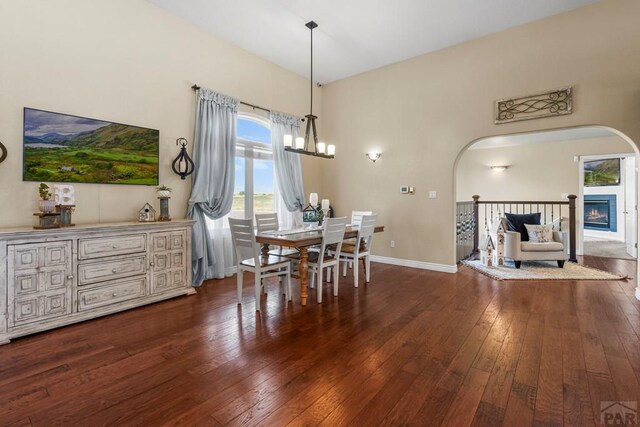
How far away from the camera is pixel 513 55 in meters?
4.39

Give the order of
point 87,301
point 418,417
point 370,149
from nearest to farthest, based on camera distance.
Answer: point 418,417 → point 87,301 → point 370,149

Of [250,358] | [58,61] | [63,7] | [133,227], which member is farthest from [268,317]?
[63,7]

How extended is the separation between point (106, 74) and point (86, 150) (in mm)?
897

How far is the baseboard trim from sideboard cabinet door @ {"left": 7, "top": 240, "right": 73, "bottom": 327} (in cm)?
448

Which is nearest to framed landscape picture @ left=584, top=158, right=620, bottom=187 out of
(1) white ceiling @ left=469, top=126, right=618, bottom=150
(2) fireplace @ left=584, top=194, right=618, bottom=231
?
(2) fireplace @ left=584, top=194, right=618, bottom=231

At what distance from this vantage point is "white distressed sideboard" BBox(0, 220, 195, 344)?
2604mm

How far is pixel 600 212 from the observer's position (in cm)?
866

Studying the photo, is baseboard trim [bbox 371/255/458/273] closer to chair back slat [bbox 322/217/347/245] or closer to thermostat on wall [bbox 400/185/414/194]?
thermostat on wall [bbox 400/185/414/194]

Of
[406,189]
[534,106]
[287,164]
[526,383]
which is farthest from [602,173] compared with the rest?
[526,383]

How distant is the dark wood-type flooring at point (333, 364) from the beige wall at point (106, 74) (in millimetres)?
1363

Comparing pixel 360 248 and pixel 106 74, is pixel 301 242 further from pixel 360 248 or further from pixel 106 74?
pixel 106 74

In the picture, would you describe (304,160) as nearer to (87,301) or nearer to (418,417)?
(87,301)

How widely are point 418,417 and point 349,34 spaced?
4671 mm

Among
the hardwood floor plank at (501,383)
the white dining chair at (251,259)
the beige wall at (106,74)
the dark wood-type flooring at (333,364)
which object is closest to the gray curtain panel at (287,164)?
the beige wall at (106,74)
